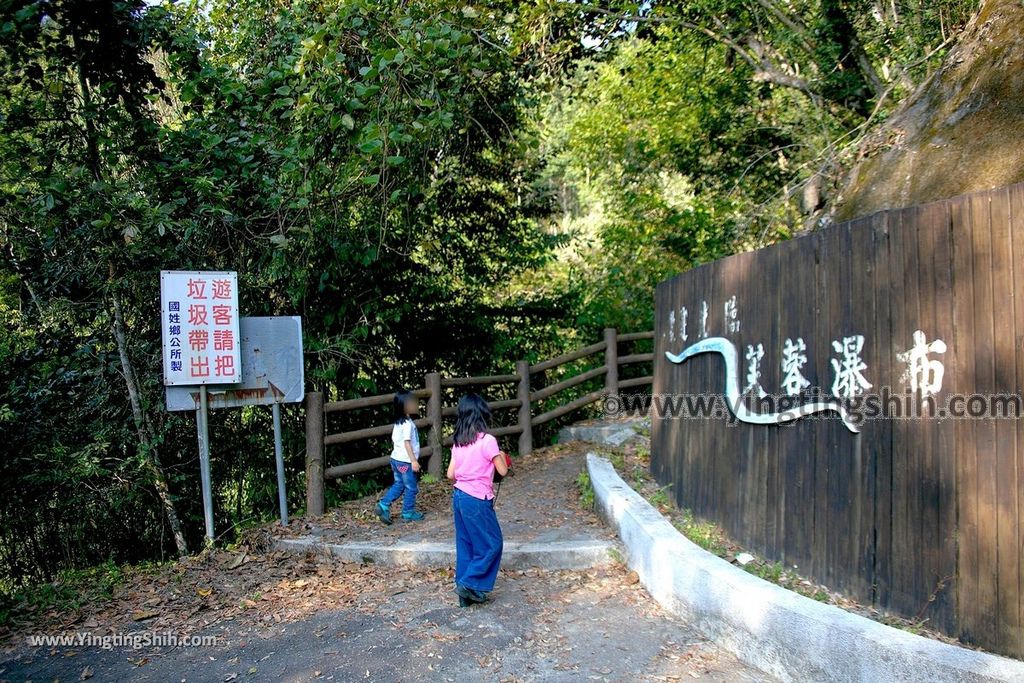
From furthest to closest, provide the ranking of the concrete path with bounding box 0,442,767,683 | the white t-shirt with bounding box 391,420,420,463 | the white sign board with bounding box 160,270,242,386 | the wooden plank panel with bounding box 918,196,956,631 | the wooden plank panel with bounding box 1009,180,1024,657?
the white t-shirt with bounding box 391,420,420,463, the white sign board with bounding box 160,270,242,386, the concrete path with bounding box 0,442,767,683, the wooden plank panel with bounding box 918,196,956,631, the wooden plank panel with bounding box 1009,180,1024,657

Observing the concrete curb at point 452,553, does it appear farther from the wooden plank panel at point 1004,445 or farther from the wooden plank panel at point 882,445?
the wooden plank panel at point 1004,445

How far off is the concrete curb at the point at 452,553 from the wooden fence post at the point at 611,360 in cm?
529

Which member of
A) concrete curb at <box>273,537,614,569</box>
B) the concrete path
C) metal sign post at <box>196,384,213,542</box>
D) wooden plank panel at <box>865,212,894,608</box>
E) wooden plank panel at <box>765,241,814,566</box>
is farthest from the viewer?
metal sign post at <box>196,384,213,542</box>

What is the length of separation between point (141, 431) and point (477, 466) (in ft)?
12.6

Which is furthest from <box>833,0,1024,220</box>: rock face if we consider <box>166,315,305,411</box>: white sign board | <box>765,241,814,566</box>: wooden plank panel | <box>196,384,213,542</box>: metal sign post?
<box>196,384,213,542</box>: metal sign post

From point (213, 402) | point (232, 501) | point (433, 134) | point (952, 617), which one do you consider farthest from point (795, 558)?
point (232, 501)

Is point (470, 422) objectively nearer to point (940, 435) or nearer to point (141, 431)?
point (940, 435)

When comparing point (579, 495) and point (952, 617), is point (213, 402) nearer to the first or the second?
point (579, 495)

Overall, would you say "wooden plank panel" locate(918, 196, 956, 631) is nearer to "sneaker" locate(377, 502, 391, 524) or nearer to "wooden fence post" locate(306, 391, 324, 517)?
"sneaker" locate(377, 502, 391, 524)

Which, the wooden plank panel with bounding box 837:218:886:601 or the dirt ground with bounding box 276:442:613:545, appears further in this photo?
the dirt ground with bounding box 276:442:613:545

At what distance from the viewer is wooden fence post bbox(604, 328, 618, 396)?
1127 cm

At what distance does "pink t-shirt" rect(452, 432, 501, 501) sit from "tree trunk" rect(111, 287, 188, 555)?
3.50 m

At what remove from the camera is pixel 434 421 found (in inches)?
345

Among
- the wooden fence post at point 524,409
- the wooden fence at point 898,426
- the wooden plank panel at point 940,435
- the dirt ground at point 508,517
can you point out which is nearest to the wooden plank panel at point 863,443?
the wooden fence at point 898,426
